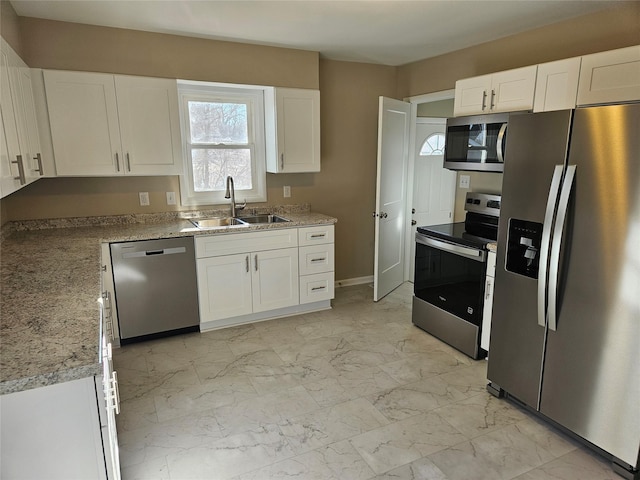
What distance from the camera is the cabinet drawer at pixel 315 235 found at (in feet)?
11.9

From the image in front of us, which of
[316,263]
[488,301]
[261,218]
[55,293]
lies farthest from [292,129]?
[55,293]

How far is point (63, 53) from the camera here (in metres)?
2.92

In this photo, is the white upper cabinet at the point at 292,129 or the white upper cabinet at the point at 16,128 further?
the white upper cabinet at the point at 292,129

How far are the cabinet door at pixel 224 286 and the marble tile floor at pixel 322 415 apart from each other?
0.67 feet

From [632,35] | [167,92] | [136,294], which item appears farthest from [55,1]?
[632,35]

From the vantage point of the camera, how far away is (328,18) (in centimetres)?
281

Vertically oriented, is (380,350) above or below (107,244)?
below

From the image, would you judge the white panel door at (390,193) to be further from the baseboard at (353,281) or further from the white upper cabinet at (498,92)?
the white upper cabinet at (498,92)

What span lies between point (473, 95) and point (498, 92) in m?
0.23

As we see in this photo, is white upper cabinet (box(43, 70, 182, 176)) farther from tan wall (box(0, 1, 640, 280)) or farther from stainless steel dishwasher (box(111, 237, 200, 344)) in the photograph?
stainless steel dishwasher (box(111, 237, 200, 344))

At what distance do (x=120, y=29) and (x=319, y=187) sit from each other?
2195mm

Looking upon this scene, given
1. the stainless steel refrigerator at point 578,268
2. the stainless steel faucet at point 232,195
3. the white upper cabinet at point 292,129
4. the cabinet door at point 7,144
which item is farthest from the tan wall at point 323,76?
the stainless steel refrigerator at point 578,268

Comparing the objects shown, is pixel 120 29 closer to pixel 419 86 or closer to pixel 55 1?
pixel 55 1

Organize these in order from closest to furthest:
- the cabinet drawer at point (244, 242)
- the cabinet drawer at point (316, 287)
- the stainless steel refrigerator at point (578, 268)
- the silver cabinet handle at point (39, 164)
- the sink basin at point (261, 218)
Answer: the stainless steel refrigerator at point (578, 268)
the silver cabinet handle at point (39, 164)
the cabinet drawer at point (244, 242)
the cabinet drawer at point (316, 287)
the sink basin at point (261, 218)
